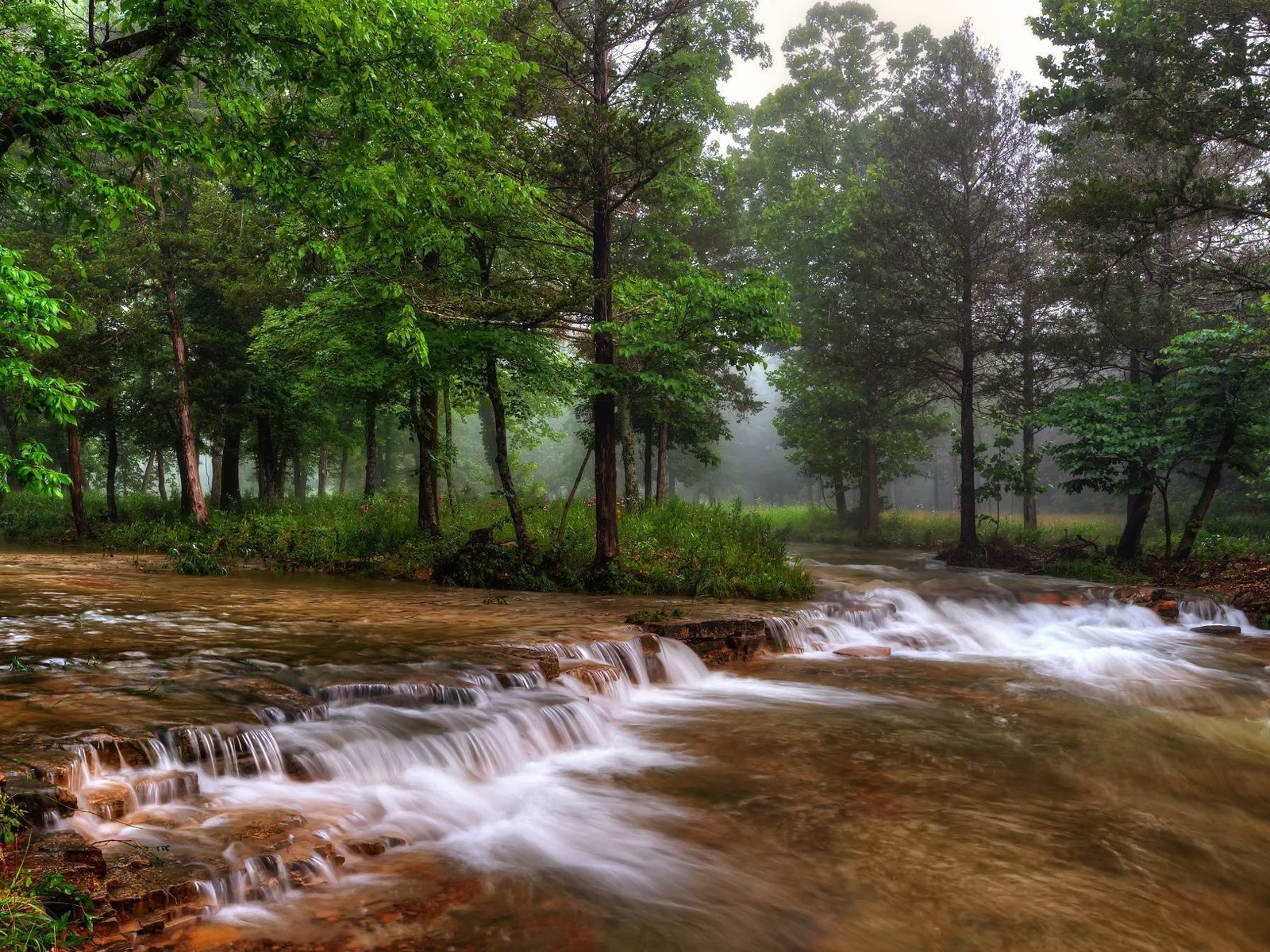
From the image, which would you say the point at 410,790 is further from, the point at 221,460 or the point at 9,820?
the point at 221,460

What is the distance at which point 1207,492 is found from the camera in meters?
16.4

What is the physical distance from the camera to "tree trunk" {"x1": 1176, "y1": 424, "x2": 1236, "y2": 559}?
51.3 ft

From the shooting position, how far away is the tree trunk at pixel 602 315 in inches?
474

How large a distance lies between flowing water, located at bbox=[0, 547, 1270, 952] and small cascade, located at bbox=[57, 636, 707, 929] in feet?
0.08

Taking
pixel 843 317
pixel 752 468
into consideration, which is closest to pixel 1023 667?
pixel 843 317

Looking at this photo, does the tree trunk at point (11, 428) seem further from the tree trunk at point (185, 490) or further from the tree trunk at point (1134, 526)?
the tree trunk at point (1134, 526)

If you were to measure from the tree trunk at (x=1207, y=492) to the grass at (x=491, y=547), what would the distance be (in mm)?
9882

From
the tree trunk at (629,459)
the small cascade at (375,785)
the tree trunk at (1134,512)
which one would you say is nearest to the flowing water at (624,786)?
the small cascade at (375,785)

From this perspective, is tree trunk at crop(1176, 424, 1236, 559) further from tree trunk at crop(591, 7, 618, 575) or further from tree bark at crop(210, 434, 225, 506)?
tree bark at crop(210, 434, 225, 506)

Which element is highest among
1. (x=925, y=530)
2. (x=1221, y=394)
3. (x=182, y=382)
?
(x=182, y=382)

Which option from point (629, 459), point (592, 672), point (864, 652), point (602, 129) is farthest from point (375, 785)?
point (629, 459)

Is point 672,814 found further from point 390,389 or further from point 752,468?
point 752,468

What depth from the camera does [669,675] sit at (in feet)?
29.7

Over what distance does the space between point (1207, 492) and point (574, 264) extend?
1562cm
